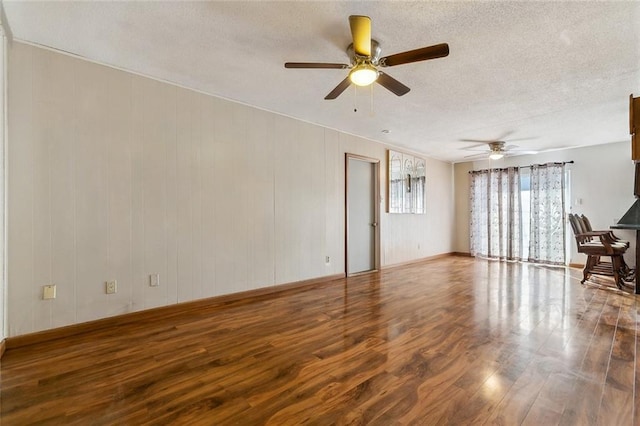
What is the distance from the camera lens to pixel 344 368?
2104mm

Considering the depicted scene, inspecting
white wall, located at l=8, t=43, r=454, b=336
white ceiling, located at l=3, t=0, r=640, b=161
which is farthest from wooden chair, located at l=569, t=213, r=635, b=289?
white wall, located at l=8, t=43, r=454, b=336

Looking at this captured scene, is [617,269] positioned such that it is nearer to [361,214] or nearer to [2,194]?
[361,214]

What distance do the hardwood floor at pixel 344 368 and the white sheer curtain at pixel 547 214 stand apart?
9.70 ft

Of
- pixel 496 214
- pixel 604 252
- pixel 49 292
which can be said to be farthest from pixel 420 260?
pixel 49 292

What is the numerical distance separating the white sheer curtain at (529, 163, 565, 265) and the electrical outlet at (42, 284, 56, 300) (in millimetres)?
8249

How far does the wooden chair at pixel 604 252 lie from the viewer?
4.44 metres

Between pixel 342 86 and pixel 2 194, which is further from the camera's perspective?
pixel 342 86

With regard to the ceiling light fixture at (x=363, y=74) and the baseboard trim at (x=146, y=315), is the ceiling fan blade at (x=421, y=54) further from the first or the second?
the baseboard trim at (x=146, y=315)

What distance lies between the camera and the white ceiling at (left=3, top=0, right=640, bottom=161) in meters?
2.09

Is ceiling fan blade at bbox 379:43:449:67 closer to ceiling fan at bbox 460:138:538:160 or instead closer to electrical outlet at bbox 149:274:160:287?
electrical outlet at bbox 149:274:160:287

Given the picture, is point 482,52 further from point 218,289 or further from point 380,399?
Result: point 218,289

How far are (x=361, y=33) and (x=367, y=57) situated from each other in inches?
9.5

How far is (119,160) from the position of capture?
295 cm

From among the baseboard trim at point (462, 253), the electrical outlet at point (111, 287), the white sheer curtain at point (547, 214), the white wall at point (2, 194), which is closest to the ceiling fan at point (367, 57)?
the white wall at point (2, 194)
